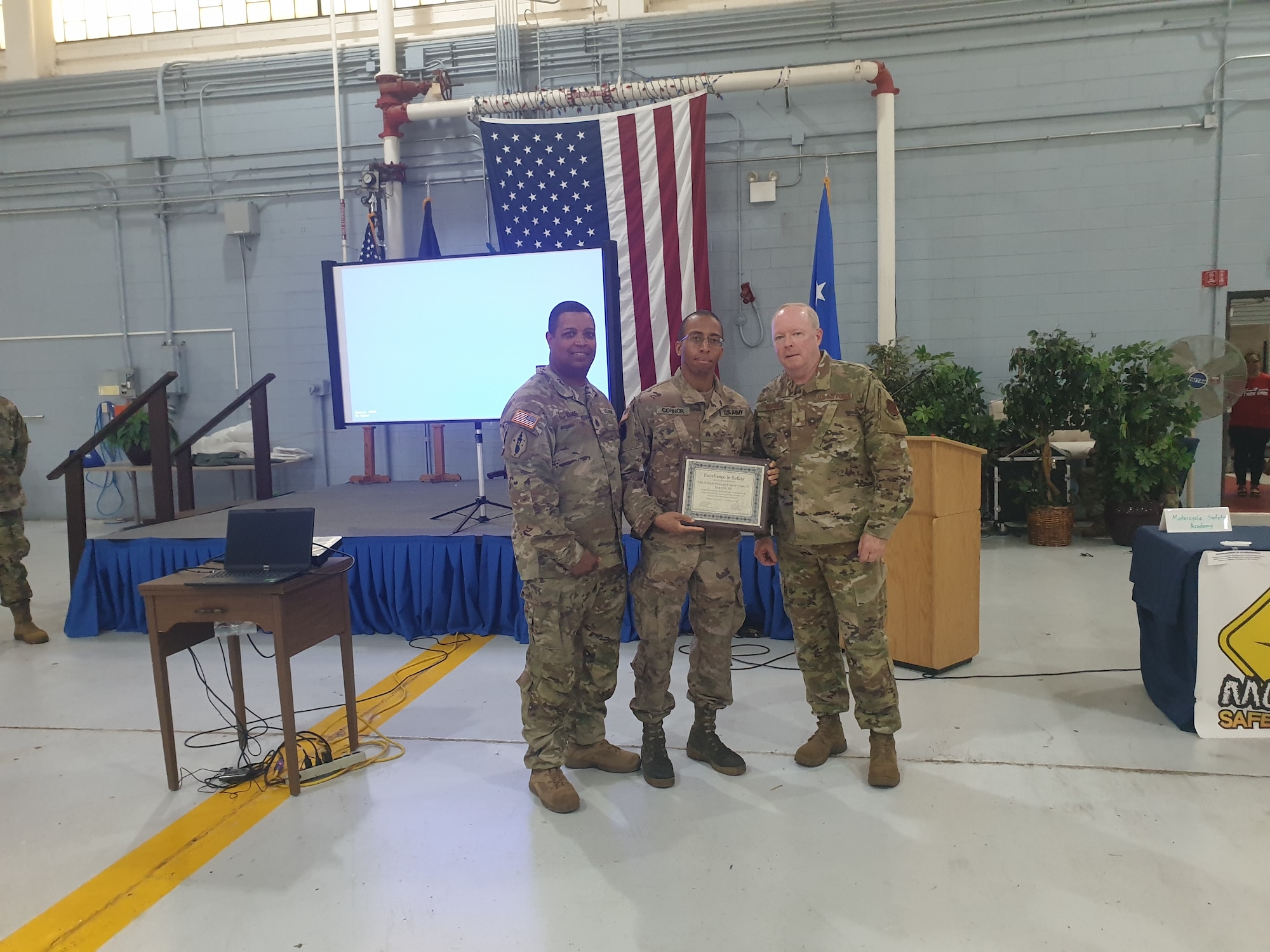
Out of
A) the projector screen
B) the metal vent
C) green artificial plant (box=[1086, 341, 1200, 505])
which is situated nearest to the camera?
the projector screen

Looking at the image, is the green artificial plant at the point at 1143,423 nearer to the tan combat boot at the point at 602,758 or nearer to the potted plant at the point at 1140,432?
the potted plant at the point at 1140,432

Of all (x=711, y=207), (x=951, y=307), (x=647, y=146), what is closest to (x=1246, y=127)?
(x=951, y=307)

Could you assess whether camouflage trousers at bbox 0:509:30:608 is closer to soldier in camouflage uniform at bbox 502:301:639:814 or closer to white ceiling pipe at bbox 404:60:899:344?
soldier in camouflage uniform at bbox 502:301:639:814

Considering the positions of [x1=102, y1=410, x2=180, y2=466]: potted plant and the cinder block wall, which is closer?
the cinder block wall

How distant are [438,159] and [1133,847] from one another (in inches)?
274

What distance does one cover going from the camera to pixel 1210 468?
6348 mm

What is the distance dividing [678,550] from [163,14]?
330 inches

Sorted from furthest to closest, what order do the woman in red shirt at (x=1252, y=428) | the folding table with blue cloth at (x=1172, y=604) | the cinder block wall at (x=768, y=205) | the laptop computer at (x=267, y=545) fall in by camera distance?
the woman in red shirt at (x=1252, y=428)
the cinder block wall at (x=768, y=205)
the folding table with blue cloth at (x=1172, y=604)
the laptop computer at (x=267, y=545)

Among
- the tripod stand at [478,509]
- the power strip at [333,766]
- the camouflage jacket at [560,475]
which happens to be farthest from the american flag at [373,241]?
the power strip at [333,766]

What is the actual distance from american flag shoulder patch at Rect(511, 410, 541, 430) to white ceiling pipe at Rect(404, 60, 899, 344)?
478 centimetres

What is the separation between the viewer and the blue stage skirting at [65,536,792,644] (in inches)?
159

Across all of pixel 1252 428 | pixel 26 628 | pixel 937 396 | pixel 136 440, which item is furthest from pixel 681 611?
pixel 1252 428

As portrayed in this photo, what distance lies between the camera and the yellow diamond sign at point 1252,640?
259cm

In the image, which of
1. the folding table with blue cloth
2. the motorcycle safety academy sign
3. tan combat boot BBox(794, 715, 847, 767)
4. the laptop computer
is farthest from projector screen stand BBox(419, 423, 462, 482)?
the motorcycle safety academy sign
